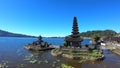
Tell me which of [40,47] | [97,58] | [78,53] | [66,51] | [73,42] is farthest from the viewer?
[40,47]

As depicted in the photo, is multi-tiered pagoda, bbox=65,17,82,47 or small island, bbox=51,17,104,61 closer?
small island, bbox=51,17,104,61

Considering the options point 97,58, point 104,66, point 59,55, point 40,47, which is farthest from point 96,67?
point 40,47

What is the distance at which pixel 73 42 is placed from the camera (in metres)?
56.6

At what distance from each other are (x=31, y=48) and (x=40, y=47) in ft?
14.7

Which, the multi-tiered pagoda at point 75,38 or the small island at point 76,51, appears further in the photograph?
the multi-tiered pagoda at point 75,38

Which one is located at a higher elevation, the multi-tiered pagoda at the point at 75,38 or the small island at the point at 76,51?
the multi-tiered pagoda at the point at 75,38

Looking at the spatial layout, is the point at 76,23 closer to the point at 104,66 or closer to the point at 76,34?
the point at 76,34

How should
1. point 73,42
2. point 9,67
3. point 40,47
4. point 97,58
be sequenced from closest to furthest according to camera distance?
point 9,67 → point 97,58 → point 73,42 → point 40,47

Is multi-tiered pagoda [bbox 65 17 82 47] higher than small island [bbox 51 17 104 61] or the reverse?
higher

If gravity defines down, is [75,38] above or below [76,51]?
above

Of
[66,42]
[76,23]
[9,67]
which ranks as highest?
[76,23]

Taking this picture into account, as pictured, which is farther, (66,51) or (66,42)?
(66,42)

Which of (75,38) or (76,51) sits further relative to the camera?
(75,38)

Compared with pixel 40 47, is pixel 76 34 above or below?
above
